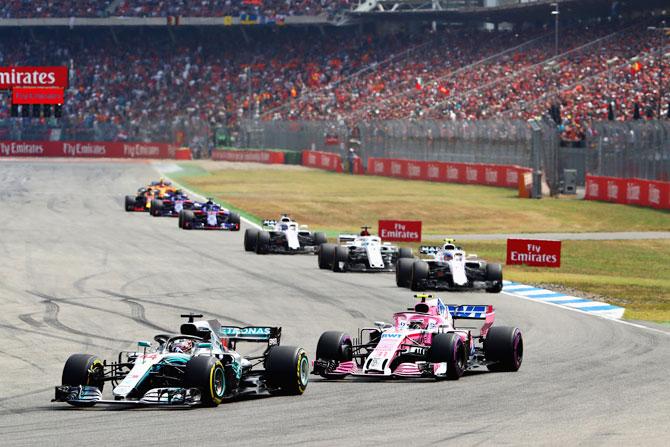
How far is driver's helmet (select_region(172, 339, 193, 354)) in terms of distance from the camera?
14102mm

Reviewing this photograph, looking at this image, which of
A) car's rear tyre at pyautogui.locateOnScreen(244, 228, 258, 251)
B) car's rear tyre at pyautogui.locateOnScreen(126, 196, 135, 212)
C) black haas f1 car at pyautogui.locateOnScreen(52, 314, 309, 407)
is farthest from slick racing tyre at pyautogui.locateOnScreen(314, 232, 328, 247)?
black haas f1 car at pyautogui.locateOnScreen(52, 314, 309, 407)

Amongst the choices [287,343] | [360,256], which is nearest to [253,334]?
[287,343]

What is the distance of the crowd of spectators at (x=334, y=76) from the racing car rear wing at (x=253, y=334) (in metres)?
53.9

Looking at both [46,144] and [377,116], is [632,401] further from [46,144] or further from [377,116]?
[46,144]

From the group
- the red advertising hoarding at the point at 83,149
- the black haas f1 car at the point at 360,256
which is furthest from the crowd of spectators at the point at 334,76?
the black haas f1 car at the point at 360,256

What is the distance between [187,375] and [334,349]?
115 inches

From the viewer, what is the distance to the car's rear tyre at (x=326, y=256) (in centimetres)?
3047

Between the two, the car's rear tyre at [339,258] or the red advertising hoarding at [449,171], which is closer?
the car's rear tyre at [339,258]

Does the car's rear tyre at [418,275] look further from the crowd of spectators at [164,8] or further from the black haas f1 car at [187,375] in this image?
the crowd of spectators at [164,8]

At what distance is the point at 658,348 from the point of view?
63.7 feet

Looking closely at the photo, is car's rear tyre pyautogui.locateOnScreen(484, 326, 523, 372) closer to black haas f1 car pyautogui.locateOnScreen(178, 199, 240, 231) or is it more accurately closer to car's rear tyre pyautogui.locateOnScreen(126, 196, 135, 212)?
black haas f1 car pyautogui.locateOnScreen(178, 199, 240, 231)

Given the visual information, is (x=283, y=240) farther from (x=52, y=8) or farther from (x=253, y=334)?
(x=52, y=8)

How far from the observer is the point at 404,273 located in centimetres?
2714

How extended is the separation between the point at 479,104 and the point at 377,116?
10.9 metres
